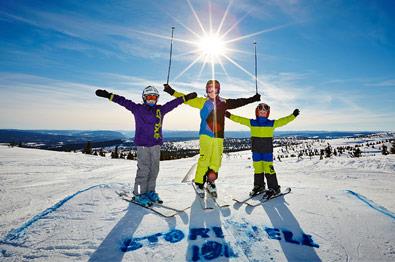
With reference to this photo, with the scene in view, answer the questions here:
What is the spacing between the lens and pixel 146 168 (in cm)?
496

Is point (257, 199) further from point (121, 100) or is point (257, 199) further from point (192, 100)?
point (121, 100)

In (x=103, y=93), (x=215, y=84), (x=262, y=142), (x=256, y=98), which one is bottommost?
(x=262, y=142)

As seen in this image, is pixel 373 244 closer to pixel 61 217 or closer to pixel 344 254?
pixel 344 254

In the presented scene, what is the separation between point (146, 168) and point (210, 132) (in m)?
1.57

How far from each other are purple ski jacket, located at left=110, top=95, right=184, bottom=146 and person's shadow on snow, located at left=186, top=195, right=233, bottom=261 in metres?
1.71

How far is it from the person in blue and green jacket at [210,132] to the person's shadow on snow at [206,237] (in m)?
1.08

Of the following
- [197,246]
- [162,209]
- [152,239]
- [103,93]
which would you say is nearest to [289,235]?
[197,246]

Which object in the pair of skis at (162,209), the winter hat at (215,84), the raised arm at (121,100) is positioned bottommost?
the pair of skis at (162,209)

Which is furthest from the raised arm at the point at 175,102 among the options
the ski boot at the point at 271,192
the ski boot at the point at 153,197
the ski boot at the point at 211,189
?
the ski boot at the point at 271,192

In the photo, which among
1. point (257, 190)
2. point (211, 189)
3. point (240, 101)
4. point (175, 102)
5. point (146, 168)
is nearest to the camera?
point (146, 168)

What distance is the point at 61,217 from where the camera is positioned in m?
3.74

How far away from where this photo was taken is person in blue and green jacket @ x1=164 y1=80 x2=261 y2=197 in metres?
5.31

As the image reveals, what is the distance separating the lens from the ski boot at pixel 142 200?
439 cm

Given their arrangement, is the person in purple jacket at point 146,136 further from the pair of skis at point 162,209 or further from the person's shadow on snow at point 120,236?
the person's shadow on snow at point 120,236
